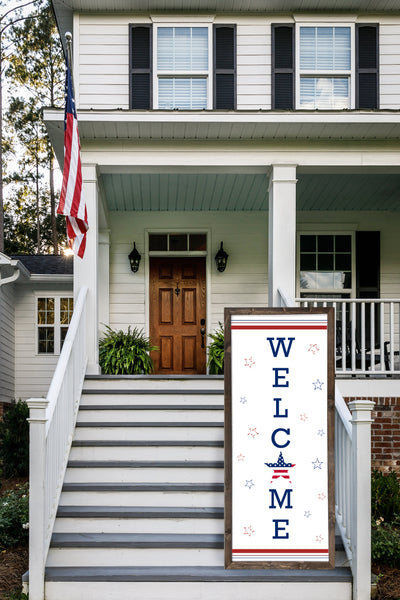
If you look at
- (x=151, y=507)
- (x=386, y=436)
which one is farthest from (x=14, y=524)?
(x=386, y=436)

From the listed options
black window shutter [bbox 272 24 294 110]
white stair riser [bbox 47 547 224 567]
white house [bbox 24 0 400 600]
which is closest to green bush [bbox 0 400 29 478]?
white house [bbox 24 0 400 600]

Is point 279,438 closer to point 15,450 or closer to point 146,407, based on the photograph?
point 146,407

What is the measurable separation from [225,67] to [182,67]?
563 millimetres

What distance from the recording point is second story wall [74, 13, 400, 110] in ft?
26.9

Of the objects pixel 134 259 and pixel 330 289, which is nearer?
pixel 134 259

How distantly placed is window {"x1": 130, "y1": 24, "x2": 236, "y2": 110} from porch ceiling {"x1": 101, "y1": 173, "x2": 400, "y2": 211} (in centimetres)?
94

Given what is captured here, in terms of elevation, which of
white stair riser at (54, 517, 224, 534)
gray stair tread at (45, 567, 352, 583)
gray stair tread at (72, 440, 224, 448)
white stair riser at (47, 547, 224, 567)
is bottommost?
gray stair tread at (45, 567, 352, 583)

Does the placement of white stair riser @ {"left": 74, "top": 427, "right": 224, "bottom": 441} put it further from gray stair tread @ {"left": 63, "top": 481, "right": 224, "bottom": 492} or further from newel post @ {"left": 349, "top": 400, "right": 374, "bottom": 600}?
newel post @ {"left": 349, "top": 400, "right": 374, "bottom": 600}

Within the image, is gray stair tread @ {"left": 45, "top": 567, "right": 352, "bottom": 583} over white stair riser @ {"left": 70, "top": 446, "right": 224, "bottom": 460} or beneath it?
beneath

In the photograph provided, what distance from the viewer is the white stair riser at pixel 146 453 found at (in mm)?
5770

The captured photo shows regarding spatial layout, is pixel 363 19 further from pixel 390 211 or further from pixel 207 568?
pixel 207 568

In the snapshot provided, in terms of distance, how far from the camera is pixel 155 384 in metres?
6.77

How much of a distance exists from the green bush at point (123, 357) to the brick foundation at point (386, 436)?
274 centimetres

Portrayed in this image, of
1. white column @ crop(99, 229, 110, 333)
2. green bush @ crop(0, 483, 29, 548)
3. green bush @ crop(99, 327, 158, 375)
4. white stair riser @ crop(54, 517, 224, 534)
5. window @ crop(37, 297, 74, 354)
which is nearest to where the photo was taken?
white stair riser @ crop(54, 517, 224, 534)
